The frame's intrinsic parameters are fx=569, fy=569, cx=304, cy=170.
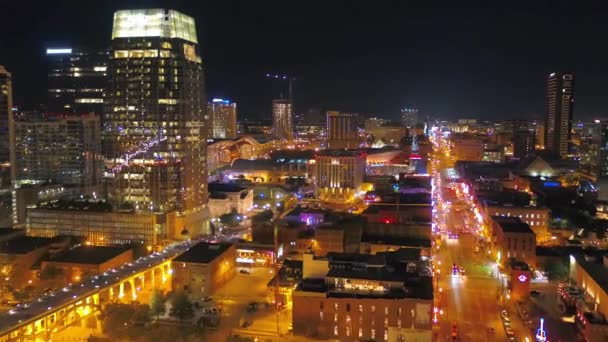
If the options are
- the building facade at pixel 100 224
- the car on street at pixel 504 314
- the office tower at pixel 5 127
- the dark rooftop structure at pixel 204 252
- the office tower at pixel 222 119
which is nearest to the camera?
the car on street at pixel 504 314

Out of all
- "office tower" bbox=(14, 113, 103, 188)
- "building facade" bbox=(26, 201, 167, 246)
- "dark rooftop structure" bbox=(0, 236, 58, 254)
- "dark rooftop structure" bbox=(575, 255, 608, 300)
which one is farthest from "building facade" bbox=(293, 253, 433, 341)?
"office tower" bbox=(14, 113, 103, 188)

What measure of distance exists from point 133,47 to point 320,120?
8171 centimetres

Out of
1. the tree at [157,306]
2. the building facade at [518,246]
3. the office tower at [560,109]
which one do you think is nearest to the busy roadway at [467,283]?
the building facade at [518,246]

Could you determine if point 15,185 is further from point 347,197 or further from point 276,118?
point 276,118

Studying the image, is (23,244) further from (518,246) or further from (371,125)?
(371,125)

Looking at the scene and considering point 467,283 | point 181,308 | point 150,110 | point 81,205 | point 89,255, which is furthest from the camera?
point 81,205

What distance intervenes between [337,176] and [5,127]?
22117 mm

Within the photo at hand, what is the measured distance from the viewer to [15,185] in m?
35.8

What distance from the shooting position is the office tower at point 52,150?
37906mm

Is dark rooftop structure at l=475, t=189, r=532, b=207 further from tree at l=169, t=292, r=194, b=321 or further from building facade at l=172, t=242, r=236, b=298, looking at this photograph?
tree at l=169, t=292, r=194, b=321

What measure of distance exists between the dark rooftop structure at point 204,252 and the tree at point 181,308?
8.49ft

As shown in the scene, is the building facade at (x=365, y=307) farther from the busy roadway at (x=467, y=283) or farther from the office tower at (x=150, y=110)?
the office tower at (x=150, y=110)

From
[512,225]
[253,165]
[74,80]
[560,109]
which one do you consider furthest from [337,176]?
[560,109]

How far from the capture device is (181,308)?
699 inches
